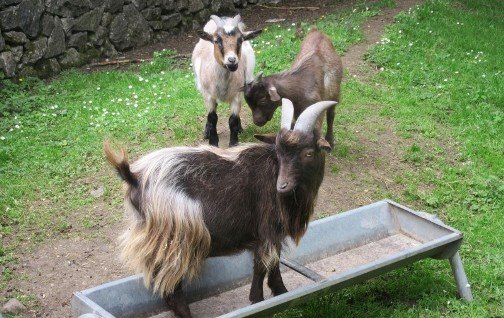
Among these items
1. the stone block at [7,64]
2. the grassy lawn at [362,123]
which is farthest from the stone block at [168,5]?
the stone block at [7,64]

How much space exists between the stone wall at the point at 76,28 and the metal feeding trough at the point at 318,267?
20.0 ft

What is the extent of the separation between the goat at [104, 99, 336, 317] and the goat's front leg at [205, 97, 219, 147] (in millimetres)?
3226

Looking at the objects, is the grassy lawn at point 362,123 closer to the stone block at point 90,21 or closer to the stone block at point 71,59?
the stone block at point 71,59

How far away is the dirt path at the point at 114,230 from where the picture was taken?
5.93 meters

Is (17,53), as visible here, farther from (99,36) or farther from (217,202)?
(217,202)

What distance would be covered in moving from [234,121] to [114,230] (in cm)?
212

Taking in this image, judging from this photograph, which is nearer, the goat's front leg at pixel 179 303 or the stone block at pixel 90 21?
the goat's front leg at pixel 179 303

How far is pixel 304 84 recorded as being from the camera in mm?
7715

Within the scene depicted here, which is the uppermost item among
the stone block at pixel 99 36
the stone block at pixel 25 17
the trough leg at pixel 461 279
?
the stone block at pixel 25 17

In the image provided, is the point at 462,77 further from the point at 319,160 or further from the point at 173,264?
the point at 173,264

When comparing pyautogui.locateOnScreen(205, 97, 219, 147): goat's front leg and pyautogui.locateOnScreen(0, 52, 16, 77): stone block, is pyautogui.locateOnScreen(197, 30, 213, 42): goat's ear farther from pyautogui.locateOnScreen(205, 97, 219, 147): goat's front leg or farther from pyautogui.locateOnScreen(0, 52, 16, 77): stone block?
pyautogui.locateOnScreen(0, 52, 16, 77): stone block

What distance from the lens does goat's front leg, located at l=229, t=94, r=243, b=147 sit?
827cm

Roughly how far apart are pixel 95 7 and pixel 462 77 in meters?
5.33

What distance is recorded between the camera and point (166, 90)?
9.80m
